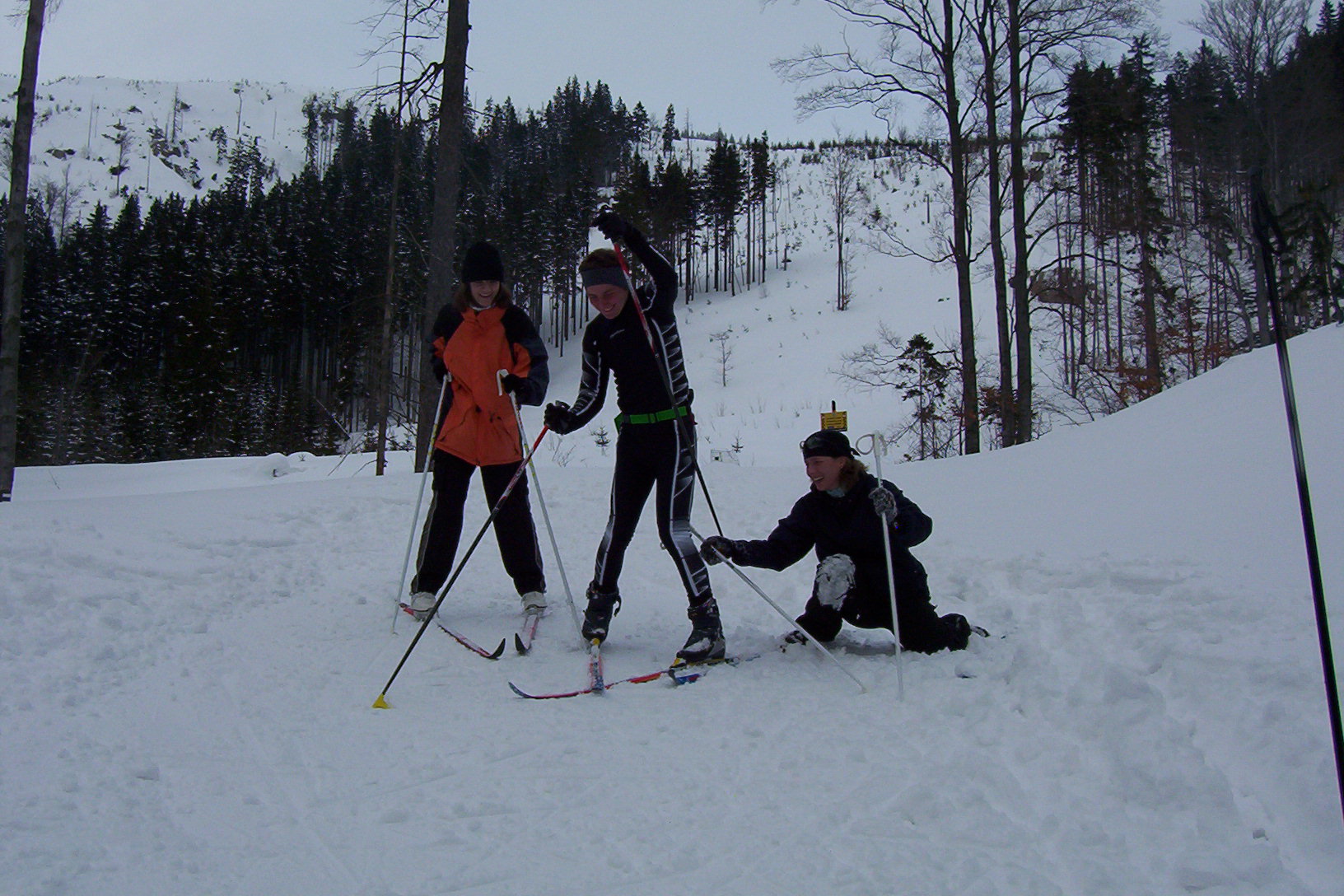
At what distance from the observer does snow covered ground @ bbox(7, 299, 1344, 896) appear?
6.16 feet

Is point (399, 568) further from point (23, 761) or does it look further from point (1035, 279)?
point (1035, 279)

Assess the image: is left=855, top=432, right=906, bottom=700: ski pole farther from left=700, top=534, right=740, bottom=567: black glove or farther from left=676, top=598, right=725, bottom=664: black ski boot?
left=676, top=598, right=725, bottom=664: black ski boot

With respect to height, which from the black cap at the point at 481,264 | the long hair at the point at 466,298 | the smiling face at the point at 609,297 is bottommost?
the smiling face at the point at 609,297

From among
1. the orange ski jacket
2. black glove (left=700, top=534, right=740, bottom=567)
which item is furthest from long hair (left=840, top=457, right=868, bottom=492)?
the orange ski jacket

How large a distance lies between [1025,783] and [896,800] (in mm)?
419

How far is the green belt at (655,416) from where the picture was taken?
3846 millimetres

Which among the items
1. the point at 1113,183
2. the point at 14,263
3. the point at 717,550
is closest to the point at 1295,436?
the point at 717,550

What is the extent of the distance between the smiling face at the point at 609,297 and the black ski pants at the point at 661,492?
1.99 feet

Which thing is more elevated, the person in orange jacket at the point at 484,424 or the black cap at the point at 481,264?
the black cap at the point at 481,264

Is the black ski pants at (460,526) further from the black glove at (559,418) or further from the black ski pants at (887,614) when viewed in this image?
the black ski pants at (887,614)

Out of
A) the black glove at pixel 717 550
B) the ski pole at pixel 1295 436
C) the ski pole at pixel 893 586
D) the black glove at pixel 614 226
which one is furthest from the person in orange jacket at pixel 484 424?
the ski pole at pixel 1295 436

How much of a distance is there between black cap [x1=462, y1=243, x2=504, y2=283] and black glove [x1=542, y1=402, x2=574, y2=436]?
1.00 m

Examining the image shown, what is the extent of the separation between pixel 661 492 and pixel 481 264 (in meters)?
1.75

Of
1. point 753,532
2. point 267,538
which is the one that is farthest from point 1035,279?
point 267,538
